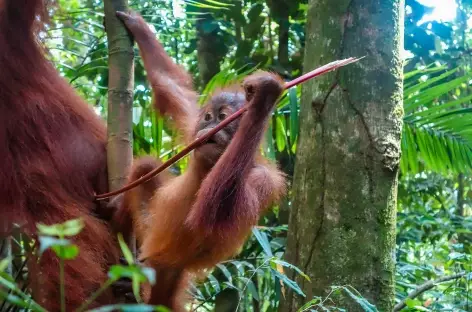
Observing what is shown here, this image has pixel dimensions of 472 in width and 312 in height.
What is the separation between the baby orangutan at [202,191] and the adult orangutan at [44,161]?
19 cm

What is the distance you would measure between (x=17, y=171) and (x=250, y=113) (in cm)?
97

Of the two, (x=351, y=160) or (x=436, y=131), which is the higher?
(x=436, y=131)

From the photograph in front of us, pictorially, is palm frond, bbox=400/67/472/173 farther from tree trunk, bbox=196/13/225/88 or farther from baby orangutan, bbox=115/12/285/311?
tree trunk, bbox=196/13/225/88

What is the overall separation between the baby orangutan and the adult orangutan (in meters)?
0.19

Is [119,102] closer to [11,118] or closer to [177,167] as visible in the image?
[11,118]

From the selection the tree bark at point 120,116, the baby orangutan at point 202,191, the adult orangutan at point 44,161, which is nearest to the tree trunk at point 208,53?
the baby orangutan at point 202,191

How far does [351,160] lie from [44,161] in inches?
46.5

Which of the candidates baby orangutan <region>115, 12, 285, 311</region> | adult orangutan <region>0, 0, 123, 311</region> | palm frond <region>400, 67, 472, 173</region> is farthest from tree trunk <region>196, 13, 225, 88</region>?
adult orangutan <region>0, 0, 123, 311</region>

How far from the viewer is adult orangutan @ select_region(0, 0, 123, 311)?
7.09 feet

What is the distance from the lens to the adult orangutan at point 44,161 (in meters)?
2.16

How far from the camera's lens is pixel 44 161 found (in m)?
2.26

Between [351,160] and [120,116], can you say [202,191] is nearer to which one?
[120,116]

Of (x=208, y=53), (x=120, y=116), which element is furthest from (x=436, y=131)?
(x=120, y=116)

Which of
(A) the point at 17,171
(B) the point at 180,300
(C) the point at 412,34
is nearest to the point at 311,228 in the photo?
(B) the point at 180,300
